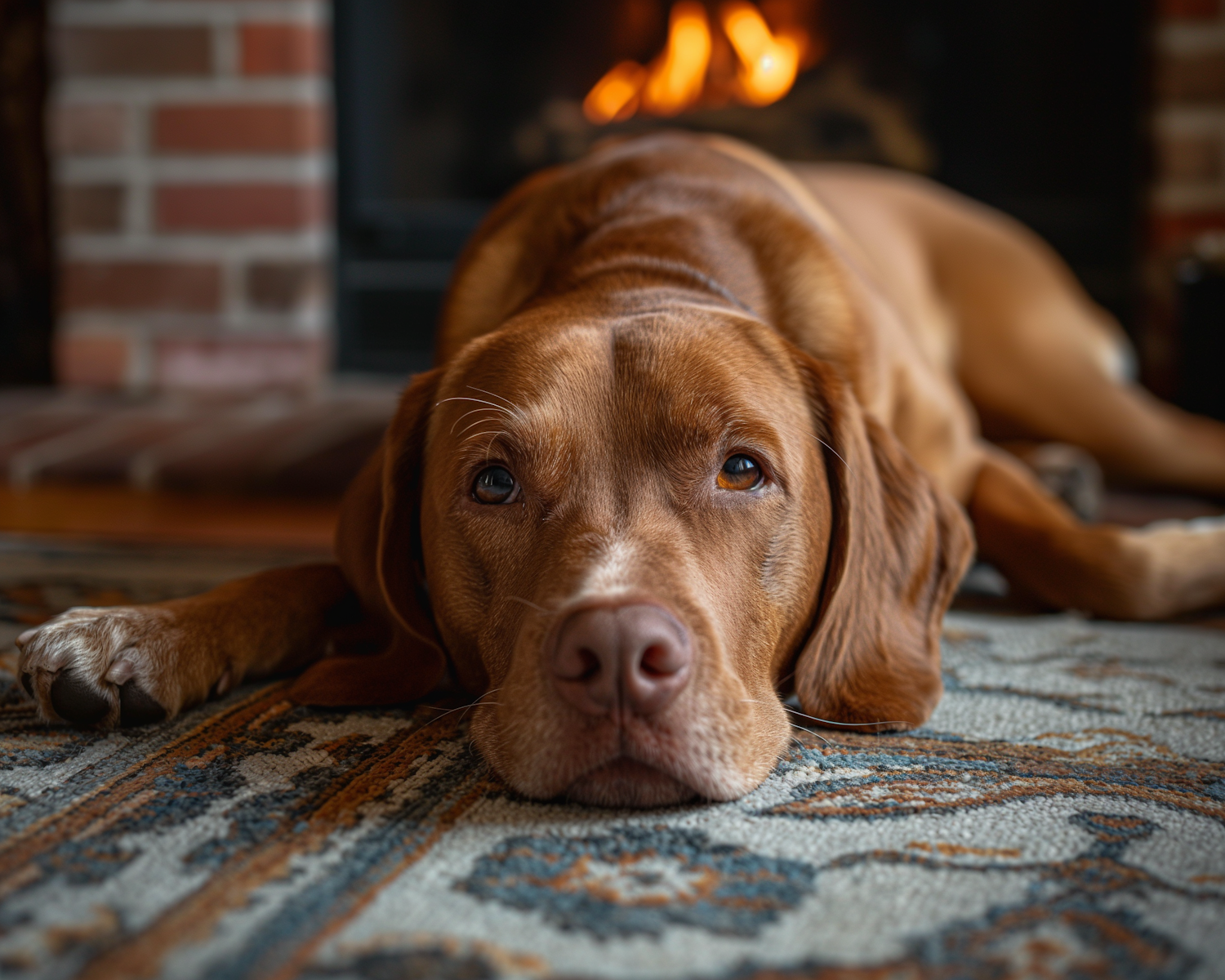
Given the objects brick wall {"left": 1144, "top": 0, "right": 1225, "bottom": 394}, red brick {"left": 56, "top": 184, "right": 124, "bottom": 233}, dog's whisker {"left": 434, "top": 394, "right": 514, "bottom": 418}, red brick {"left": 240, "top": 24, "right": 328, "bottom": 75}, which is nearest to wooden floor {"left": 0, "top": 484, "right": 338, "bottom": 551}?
dog's whisker {"left": 434, "top": 394, "right": 514, "bottom": 418}

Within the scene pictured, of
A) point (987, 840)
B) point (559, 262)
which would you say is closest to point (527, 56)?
point (559, 262)

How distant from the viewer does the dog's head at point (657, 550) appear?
126 cm

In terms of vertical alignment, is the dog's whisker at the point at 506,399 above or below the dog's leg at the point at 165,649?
above

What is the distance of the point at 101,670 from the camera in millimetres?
1494

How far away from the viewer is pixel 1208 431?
3.33 meters

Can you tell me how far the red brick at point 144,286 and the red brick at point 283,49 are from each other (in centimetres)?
86

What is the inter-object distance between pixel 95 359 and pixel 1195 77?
4.56 m

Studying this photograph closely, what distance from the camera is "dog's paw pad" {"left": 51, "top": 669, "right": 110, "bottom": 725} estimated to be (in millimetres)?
1472

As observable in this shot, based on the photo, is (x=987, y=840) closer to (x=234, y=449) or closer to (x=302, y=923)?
(x=302, y=923)

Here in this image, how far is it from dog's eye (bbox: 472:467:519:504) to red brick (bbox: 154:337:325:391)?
11.5 ft

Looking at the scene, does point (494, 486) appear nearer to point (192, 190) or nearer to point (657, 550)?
point (657, 550)

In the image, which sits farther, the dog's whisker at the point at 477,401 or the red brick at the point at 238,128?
the red brick at the point at 238,128

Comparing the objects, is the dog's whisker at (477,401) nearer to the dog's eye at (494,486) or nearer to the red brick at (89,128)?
the dog's eye at (494,486)

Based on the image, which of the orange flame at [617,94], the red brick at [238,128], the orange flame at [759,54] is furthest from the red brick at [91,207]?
the orange flame at [759,54]
